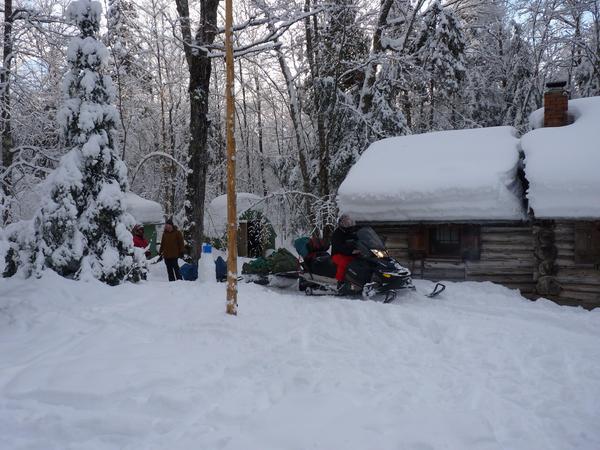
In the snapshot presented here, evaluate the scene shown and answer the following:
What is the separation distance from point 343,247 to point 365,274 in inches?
28.1


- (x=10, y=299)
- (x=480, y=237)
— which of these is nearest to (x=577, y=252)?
(x=480, y=237)

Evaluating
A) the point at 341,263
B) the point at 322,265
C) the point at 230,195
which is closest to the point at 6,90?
the point at 230,195

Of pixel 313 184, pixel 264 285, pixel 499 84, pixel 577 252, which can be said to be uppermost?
pixel 499 84

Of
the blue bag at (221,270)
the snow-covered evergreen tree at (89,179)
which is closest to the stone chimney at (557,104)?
the blue bag at (221,270)

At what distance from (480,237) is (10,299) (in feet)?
31.4

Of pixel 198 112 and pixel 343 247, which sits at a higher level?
pixel 198 112

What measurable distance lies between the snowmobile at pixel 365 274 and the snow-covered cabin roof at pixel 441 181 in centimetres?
197

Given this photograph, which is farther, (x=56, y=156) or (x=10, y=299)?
(x=56, y=156)

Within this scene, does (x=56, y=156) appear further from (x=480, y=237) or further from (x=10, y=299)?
(x=480, y=237)

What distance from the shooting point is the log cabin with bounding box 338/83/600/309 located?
9.53 m

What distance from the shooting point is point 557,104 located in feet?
36.8

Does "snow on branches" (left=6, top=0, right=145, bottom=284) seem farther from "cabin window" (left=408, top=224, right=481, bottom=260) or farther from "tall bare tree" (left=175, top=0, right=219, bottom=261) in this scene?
"cabin window" (left=408, top=224, right=481, bottom=260)

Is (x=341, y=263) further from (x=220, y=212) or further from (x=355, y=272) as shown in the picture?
(x=220, y=212)

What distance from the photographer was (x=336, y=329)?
270 inches
